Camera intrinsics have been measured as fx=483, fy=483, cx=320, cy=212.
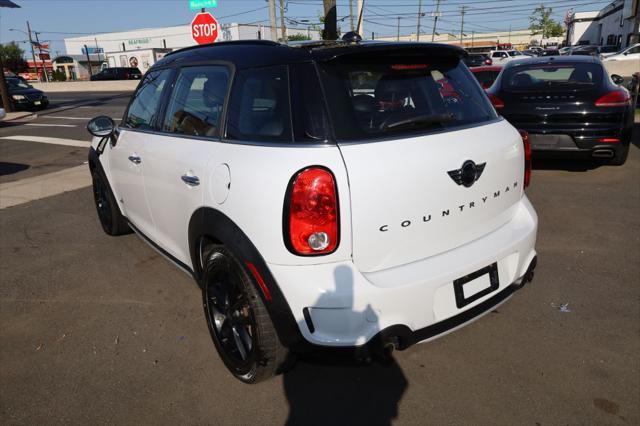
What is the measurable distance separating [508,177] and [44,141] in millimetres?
12368

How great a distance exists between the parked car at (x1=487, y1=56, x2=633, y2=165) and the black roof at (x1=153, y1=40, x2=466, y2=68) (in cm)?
387

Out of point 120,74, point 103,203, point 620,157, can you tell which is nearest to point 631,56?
point 620,157

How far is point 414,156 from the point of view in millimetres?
2164

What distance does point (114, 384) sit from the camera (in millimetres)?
2646

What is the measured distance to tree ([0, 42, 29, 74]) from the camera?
80188 mm

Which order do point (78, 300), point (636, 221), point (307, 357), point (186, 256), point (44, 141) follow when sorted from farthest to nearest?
point (44, 141), point (636, 221), point (78, 300), point (186, 256), point (307, 357)

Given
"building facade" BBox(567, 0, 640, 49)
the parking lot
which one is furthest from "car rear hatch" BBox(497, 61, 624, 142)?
"building facade" BBox(567, 0, 640, 49)

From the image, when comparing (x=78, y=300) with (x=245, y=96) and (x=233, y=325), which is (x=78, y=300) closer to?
(x=233, y=325)

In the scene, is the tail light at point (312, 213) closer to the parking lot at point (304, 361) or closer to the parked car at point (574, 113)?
the parking lot at point (304, 361)

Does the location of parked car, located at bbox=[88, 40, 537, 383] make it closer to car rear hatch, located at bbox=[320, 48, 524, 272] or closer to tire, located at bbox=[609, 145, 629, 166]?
car rear hatch, located at bbox=[320, 48, 524, 272]

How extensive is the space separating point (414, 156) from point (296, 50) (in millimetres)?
764

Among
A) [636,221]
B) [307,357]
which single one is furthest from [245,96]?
[636,221]

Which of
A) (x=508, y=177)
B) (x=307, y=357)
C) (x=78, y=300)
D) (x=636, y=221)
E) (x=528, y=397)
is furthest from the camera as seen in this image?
(x=636, y=221)

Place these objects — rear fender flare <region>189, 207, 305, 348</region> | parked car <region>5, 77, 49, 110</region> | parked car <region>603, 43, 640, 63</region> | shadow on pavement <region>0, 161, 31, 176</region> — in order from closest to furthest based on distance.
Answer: rear fender flare <region>189, 207, 305, 348</region>
shadow on pavement <region>0, 161, 31, 176</region>
parked car <region>5, 77, 49, 110</region>
parked car <region>603, 43, 640, 63</region>
